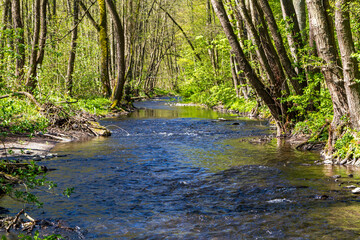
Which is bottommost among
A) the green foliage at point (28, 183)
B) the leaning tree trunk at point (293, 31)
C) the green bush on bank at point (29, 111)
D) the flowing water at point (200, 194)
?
the flowing water at point (200, 194)

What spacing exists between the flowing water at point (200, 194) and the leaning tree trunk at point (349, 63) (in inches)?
58.6

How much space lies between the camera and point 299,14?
13320 mm

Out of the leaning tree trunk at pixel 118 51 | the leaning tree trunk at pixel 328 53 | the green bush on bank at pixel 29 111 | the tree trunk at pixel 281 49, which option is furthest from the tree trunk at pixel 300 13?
the leaning tree trunk at pixel 118 51

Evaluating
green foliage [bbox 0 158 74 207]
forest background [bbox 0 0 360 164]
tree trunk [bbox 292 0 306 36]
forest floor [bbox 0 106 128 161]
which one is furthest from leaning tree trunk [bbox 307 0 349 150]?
forest floor [bbox 0 106 128 161]

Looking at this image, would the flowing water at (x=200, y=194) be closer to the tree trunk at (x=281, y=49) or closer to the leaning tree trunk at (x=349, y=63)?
the leaning tree trunk at (x=349, y=63)

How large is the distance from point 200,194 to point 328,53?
507cm

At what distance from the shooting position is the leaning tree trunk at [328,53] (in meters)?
9.31

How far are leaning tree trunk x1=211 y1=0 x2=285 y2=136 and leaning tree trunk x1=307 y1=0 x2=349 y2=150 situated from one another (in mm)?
3547

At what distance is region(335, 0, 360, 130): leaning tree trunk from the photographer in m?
8.54

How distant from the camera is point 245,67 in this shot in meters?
13.1

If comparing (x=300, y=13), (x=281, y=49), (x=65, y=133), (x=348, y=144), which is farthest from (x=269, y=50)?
(x=65, y=133)

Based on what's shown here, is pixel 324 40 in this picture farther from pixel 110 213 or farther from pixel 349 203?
pixel 110 213

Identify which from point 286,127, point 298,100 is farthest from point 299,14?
point 286,127

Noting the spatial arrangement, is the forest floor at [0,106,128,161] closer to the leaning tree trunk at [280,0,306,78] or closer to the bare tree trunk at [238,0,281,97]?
the bare tree trunk at [238,0,281,97]
